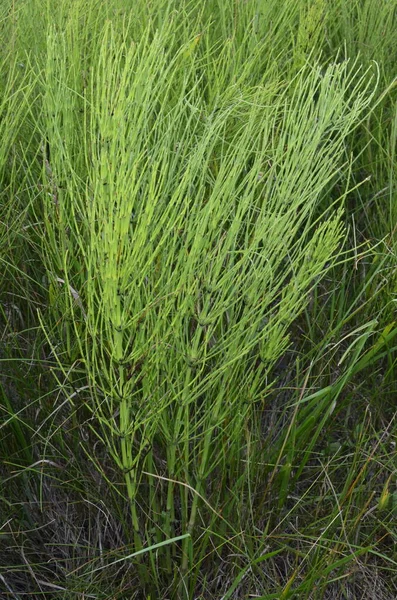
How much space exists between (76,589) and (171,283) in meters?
0.66

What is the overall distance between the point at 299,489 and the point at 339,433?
0.19 m

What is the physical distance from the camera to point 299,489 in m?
1.89

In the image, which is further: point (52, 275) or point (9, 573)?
point (9, 573)

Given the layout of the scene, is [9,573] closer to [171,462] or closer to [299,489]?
[171,462]

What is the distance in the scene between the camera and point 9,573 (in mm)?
1755

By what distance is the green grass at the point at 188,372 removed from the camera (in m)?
1.42

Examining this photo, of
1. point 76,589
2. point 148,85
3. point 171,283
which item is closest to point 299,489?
point 76,589

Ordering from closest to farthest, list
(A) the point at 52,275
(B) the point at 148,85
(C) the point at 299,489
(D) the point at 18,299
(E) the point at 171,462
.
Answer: (B) the point at 148,85
(E) the point at 171,462
(A) the point at 52,275
(C) the point at 299,489
(D) the point at 18,299

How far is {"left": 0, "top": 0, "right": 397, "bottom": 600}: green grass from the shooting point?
4.65 ft

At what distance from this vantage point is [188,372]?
4.64 ft

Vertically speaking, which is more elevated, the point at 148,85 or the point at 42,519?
the point at 148,85

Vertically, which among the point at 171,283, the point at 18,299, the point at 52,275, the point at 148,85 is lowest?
the point at 18,299

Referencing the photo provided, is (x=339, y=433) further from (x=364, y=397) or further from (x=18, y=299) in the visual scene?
(x=18, y=299)

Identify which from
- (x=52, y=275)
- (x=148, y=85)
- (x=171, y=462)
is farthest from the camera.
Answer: (x=52, y=275)
